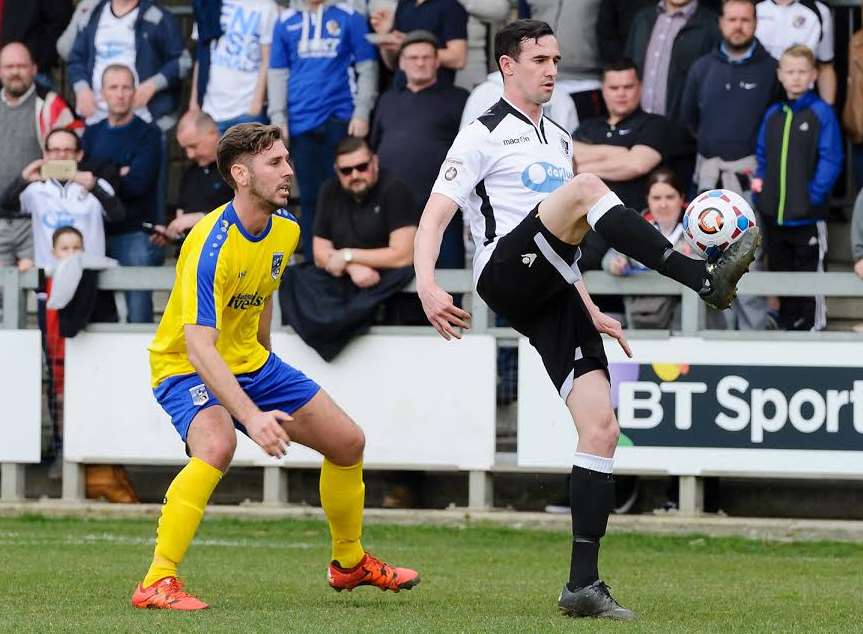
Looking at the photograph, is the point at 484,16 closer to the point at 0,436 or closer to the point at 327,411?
the point at 0,436

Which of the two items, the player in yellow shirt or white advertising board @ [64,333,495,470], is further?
white advertising board @ [64,333,495,470]

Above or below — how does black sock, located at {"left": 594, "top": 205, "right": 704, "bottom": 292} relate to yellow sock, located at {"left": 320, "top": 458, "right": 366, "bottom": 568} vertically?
above

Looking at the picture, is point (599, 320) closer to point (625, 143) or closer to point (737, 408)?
point (737, 408)

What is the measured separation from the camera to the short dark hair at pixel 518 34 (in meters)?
7.02

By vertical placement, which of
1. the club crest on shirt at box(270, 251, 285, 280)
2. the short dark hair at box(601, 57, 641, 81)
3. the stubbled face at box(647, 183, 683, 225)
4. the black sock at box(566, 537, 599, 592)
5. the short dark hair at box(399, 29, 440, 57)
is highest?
the short dark hair at box(399, 29, 440, 57)

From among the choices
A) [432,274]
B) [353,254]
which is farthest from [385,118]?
[432,274]

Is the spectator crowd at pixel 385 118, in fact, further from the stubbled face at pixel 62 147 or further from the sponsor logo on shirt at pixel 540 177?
the sponsor logo on shirt at pixel 540 177

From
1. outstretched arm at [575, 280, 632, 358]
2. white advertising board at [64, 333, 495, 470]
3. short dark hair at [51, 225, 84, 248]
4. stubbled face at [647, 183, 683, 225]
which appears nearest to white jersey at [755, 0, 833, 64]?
stubbled face at [647, 183, 683, 225]

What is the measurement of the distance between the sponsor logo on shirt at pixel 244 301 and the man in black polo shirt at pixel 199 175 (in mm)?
5463

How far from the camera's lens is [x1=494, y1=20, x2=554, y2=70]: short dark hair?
276 inches

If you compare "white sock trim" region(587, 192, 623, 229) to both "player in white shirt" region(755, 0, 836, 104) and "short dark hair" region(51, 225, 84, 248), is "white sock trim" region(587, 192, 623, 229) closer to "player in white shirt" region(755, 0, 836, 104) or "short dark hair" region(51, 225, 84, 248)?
"player in white shirt" region(755, 0, 836, 104)

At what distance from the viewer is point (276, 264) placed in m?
7.20

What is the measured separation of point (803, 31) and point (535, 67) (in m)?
5.57

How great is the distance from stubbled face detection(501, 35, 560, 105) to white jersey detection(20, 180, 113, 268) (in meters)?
6.26
